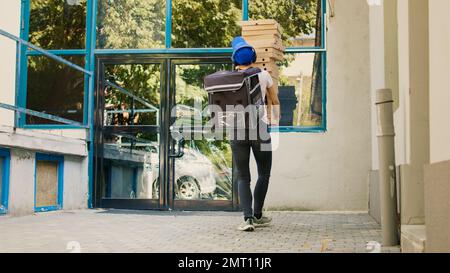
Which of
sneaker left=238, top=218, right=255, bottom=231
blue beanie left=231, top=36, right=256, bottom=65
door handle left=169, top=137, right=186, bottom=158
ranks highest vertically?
blue beanie left=231, top=36, right=256, bottom=65

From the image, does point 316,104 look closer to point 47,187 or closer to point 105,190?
point 105,190

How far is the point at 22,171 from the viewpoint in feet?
27.1

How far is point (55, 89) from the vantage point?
10000mm

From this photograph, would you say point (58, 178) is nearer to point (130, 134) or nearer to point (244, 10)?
point (130, 134)

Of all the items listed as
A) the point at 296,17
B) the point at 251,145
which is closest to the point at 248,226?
the point at 251,145

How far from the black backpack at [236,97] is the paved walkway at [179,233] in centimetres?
111

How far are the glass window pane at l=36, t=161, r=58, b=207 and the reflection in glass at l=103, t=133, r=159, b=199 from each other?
34.8 inches

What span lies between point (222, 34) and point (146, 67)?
1.27 metres

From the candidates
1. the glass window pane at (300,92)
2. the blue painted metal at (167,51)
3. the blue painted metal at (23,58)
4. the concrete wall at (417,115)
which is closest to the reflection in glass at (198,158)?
the blue painted metal at (167,51)

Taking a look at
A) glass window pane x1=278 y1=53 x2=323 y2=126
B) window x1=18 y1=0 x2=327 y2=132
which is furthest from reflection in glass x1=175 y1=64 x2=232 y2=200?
glass window pane x1=278 y1=53 x2=323 y2=126

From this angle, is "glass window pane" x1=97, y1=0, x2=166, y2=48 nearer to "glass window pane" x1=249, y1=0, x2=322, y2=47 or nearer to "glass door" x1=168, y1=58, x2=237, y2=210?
"glass door" x1=168, y1=58, x2=237, y2=210

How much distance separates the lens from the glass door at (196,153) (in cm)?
964

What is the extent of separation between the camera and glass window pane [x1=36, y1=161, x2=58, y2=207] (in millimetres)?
8828
